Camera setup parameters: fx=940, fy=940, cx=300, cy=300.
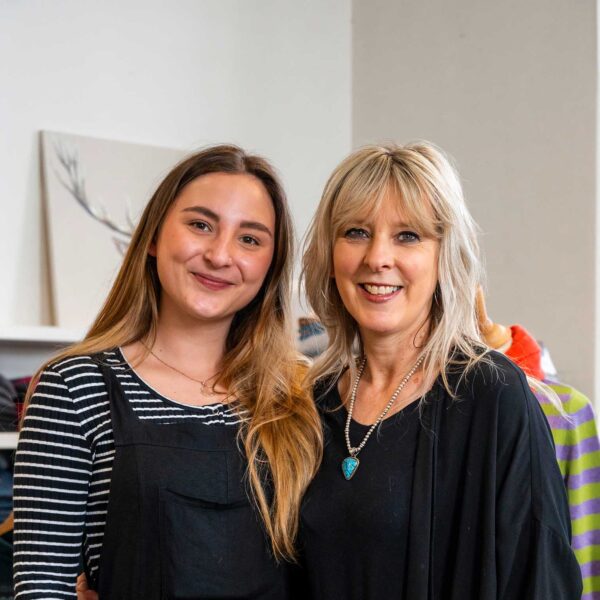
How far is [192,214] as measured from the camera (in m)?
1.88

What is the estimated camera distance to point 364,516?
165 centimetres

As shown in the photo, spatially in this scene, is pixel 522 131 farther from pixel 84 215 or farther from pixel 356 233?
pixel 356 233

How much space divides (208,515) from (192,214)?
1.93ft

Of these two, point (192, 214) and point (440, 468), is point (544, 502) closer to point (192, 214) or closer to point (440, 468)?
point (440, 468)

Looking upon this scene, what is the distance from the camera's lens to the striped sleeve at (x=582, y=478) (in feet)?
6.43

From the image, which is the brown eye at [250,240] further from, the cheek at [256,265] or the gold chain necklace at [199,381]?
the gold chain necklace at [199,381]

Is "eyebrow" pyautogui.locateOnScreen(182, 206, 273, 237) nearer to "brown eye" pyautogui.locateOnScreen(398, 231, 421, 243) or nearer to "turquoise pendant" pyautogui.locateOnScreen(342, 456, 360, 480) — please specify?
"brown eye" pyautogui.locateOnScreen(398, 231, 421, 243)

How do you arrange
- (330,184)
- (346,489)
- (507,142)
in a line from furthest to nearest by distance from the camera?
(507,142)
(330,184)
(346,489)

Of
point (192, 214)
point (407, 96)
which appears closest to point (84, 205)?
point (407, 96)

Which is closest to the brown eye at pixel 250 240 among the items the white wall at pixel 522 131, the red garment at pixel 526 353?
the red garment at pixel 526 353

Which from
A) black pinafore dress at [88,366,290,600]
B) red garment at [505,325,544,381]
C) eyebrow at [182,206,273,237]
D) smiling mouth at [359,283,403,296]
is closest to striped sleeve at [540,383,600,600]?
red garment at [505,325,544,381]

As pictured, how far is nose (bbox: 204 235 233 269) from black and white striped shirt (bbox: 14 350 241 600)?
317 mm

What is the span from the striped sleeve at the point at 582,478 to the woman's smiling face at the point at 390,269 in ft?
1.51

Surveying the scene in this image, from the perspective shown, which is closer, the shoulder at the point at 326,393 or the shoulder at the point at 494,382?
the shoulder at the point at 494,382
